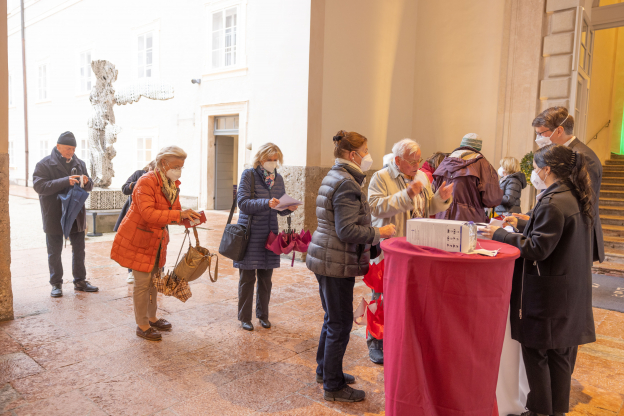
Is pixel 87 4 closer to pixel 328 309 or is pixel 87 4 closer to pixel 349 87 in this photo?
pixel 349 87

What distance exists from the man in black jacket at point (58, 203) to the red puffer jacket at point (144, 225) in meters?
1.67

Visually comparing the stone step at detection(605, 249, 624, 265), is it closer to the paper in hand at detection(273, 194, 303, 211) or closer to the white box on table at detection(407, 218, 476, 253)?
the paper in hand at detection(273, 194, 303, 211)

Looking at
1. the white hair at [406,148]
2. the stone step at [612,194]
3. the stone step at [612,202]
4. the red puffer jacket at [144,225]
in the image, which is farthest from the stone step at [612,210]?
the red puffer jacket at [144,225]

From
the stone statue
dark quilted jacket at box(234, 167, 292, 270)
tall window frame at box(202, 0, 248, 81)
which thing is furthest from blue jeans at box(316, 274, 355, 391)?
tall window frame at box(202, 0, 248, 81)

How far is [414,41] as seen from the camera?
32.5 ft

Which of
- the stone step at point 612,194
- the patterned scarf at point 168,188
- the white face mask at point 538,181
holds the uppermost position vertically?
the white face mask at point 538,181

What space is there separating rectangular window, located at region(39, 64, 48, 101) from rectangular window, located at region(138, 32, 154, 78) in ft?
25.4

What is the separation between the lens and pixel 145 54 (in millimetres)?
15453

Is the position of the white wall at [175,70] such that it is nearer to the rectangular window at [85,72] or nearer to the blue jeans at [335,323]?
the rectangular window at [85,72]

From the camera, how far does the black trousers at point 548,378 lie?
2596 millimetres

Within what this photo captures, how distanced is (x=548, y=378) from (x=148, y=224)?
10.1 ft

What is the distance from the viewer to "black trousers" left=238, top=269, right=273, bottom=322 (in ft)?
13.6

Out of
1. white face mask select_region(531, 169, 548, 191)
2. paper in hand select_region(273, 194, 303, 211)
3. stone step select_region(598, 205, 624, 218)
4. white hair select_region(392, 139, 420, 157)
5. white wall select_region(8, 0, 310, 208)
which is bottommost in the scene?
stone step select_region(598, 205, 624, 218)

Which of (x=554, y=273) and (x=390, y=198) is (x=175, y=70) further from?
(x=554, y=273)
